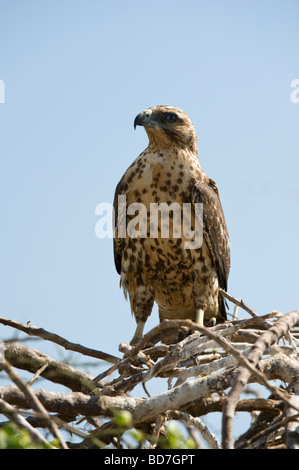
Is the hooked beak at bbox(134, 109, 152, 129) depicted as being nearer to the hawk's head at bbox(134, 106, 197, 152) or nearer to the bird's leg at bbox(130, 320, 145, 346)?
the hawk's head at bbox(134, 106, 197, 152)

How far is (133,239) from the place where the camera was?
5855 millimetres

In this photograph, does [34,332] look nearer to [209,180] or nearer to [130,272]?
[130,272]

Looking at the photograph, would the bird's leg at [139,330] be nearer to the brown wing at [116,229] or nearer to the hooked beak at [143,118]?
the brown wing at [116,229]

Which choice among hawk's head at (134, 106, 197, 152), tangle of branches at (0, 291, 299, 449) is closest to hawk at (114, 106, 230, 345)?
hawk's head at (134, 106, 197, 152)

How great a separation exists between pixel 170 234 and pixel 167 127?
984 mm

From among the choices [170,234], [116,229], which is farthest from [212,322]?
[116,229]

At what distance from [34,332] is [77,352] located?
285 mm

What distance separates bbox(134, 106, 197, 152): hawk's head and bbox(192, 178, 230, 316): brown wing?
0.41 meters

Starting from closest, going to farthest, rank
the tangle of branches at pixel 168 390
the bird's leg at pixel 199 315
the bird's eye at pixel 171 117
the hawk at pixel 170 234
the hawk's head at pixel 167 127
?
the tangle of branches at pixel 168 390 < the hawk at pixel 170 234 < the bird's leg at pixel 199 315 < the hawk's head at pixel 167 127 < the bird's eye at pixel 171 117

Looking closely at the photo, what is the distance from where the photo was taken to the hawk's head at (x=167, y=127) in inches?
239

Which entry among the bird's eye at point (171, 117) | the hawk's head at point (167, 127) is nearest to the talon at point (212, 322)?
the hawk's head at point (167, 127)

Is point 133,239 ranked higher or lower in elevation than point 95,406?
higher

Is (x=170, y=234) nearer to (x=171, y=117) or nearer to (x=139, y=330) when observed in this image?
(x=139, y=330)
